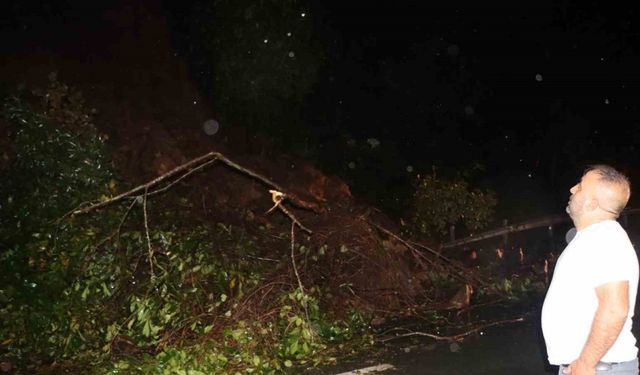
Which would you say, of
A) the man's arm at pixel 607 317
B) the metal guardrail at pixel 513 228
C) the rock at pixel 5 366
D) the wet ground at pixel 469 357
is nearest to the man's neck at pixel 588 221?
the man's arm at pixel 607 317

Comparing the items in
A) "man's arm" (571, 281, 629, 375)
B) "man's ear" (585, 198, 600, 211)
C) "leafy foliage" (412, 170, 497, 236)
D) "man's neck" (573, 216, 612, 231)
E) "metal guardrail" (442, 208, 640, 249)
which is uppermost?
"leafy foliage" (412, 170, 497, 236)

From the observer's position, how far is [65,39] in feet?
40.9

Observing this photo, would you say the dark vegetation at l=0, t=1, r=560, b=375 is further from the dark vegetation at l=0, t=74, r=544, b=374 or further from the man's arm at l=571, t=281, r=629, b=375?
the man's arm at l=571, t=281, r=629, b=375

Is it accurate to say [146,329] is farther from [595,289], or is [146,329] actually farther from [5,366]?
[595,289]

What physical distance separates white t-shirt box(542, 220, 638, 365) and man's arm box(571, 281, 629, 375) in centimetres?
4

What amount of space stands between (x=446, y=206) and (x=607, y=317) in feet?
31.2

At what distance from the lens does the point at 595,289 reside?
238 centimetres

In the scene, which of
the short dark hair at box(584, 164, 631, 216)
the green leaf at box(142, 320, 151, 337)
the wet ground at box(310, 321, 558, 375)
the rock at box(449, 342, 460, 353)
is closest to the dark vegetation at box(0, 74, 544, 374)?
the green leaf at box(142, 320, 151, 337)

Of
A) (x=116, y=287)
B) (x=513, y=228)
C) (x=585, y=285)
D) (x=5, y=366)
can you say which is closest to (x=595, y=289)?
(x=585, y=285)

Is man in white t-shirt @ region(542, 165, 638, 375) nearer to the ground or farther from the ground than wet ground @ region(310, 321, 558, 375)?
farther from the ground

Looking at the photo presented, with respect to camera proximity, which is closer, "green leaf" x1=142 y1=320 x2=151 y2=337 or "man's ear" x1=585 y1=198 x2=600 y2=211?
"man's ear" x1=585 y1=198 x2=600 y2=211

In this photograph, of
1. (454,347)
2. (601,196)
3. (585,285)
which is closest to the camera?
(585,285)

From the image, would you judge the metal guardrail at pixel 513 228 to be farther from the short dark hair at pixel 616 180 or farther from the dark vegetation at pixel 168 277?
the short dark hair at pixel 616 180

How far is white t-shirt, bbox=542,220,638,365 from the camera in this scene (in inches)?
93.1
